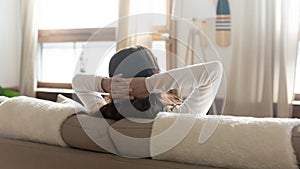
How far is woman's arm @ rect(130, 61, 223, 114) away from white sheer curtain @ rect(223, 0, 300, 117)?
1533mm

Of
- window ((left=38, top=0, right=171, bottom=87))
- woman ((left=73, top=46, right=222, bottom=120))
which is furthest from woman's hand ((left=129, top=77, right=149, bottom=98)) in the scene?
window ((left=38, top=0, right=171, bottom=87))

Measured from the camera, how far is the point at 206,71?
1180mm

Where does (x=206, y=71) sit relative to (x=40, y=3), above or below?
below

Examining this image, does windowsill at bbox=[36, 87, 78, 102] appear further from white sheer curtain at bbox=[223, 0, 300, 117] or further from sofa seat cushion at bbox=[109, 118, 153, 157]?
sofa seat cushion at bbox=[109, 118, 153, 157]

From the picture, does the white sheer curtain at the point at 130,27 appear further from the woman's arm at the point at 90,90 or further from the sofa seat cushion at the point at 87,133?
the sofa seat cushion at the point at 87,133

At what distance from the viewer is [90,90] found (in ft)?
4.35

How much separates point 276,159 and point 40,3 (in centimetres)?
336

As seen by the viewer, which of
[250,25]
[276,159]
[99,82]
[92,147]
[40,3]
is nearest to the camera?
→ [276,159]

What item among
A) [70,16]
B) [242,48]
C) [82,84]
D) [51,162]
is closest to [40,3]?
[70,16]

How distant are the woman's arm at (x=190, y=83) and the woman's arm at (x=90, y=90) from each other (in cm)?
14

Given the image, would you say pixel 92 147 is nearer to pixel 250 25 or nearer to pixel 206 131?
pixel 206 131

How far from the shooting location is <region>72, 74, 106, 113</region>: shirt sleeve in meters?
1.29

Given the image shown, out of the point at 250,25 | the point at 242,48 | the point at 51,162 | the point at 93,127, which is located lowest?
the point at 51,162

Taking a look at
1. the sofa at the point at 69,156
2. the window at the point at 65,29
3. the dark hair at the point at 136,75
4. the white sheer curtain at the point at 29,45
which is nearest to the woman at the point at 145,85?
the dark hair at the point at 136,75
